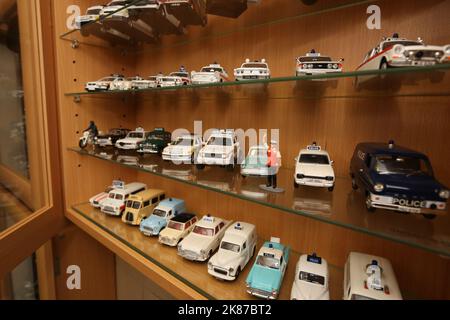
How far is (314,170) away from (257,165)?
0.27 m

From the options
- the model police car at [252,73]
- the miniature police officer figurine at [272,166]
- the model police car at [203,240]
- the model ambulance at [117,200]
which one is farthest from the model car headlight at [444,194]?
the model ambulance at [117,200]

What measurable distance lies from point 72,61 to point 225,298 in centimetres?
204

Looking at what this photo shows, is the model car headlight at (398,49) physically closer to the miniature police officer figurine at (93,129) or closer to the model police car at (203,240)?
the model police car at (203,240)

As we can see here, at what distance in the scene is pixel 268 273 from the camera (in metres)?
1.12

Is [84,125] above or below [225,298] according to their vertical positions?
above

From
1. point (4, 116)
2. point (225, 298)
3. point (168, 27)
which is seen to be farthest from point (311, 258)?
point (4, 116)

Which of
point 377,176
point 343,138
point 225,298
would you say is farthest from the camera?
point 343,138

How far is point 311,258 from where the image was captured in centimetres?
118

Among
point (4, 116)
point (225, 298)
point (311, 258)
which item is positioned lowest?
point (225, 298)

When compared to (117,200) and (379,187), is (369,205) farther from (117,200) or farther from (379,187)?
(117,200)

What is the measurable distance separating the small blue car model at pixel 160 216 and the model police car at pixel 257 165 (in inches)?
27.8

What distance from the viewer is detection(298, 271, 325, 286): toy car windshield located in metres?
1.05

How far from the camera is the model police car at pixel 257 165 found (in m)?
1.20

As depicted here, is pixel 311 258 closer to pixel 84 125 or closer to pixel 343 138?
pixel 343 138
